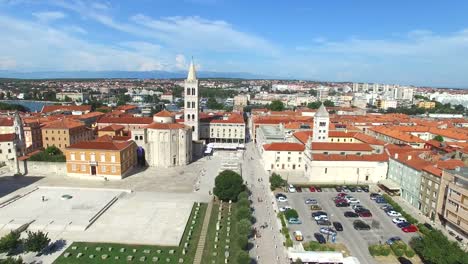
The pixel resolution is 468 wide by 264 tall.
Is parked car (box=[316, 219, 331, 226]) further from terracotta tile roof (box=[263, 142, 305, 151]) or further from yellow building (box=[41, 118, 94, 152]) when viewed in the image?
yellow building (box=[41, 118, 94, 152])

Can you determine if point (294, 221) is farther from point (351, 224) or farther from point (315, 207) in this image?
point (351, 224)

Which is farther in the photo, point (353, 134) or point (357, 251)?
point (353, 134)

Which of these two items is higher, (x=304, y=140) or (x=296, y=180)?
(x=304, y=140)

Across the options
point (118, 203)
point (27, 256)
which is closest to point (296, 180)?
point (118, 203)

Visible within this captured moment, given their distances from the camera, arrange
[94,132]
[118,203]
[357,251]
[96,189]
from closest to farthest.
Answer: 1. [357,251]
2. [118,203]
3. [96,189]
4. [94,132]

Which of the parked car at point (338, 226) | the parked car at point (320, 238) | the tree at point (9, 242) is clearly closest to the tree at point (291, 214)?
the parked car at point (320, 238)

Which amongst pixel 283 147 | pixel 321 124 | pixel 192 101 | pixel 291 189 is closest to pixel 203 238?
pixel 291 189

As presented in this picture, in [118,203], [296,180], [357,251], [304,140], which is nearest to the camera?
[357,251]

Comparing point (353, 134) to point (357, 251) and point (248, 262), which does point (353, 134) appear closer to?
point (357, 251)
